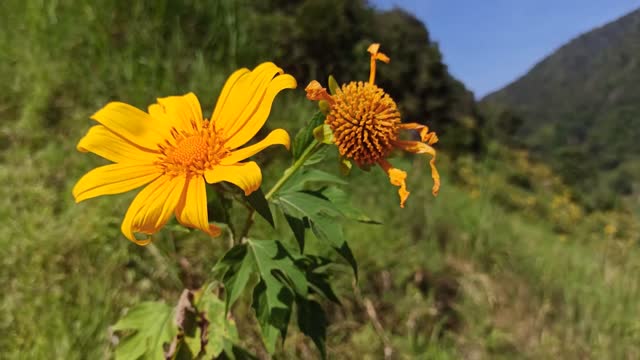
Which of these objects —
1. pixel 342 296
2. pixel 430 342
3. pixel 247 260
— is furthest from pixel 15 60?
pixel 430 342

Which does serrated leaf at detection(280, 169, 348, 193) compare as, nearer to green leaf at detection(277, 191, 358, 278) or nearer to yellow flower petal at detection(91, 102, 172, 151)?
green leaf at detection(277, 191, 358, 278)

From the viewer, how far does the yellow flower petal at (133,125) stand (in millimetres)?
956

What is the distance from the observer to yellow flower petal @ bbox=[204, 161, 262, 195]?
2.52 feet

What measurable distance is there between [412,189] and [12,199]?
2.23m

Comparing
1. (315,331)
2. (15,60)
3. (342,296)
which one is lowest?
(342,296)

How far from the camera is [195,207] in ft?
2.63

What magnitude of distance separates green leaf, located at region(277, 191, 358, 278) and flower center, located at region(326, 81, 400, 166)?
0.15 meters

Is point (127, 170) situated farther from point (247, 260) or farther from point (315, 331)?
point (315, 331)

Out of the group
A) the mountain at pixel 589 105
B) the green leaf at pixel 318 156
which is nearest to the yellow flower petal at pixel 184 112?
the green leaf at pixel 318 156

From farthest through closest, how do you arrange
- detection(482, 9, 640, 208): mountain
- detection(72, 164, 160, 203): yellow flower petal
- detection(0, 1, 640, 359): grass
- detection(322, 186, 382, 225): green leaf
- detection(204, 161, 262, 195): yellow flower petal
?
1. detection(482, 9, 640, 208): mountain
2. detection(0, 1, 640, 359): grass
3. detection(322, 186, 382, 225): green leaf
4. detection(72, 164, 160, 203): yellow flower petal
5. detection(204, 161, 262, 195): yellow flower petal

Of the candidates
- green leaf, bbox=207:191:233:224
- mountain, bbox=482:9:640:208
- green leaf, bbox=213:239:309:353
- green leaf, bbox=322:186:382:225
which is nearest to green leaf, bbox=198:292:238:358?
green leaf, bbox=213:239:309:353

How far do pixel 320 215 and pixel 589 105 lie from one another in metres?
71.4

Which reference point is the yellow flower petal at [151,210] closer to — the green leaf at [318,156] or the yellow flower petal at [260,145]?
the yellow flower petal at [260,145]

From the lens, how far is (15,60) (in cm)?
242
